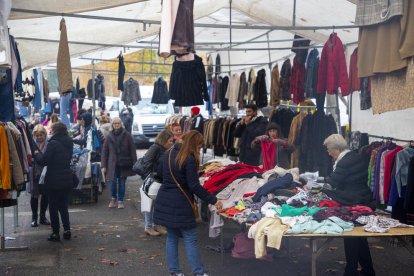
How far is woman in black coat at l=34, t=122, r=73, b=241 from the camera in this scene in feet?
28.0

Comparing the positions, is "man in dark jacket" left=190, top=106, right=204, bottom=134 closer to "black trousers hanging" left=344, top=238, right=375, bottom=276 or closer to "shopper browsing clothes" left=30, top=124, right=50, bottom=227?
"shopper browsing clothes" left=30, top=124, right=50, bottom=227

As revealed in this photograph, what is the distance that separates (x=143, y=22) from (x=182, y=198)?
9.00 feet

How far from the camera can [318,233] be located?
545 centimetres

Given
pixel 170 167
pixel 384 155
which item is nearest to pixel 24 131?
pixel 170 167

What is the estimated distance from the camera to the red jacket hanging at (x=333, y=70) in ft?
29.0

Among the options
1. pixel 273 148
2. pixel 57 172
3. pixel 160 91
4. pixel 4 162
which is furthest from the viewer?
pixel 160 91

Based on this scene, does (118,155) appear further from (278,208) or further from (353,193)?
(353,193)

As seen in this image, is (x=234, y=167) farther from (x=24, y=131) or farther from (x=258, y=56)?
(x=258, y=56)

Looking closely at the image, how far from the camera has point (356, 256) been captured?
6426mm

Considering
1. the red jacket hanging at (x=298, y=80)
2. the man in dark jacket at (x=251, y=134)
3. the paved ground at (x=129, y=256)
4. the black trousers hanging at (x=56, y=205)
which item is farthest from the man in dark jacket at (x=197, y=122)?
the black trousers hanging at (x=56, y=205)

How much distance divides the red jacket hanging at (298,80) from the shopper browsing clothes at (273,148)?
160 centimetres

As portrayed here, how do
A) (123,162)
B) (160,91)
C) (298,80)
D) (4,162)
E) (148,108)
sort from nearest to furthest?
(4,162) < (298,80) < (123,162) < (160,91) < (148,108)

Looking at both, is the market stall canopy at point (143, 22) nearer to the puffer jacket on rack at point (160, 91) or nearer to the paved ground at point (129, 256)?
the paved ground at point (129, 256)

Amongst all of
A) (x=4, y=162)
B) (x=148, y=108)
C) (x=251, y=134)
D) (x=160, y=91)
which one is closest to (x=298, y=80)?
(x=251, y=134)
